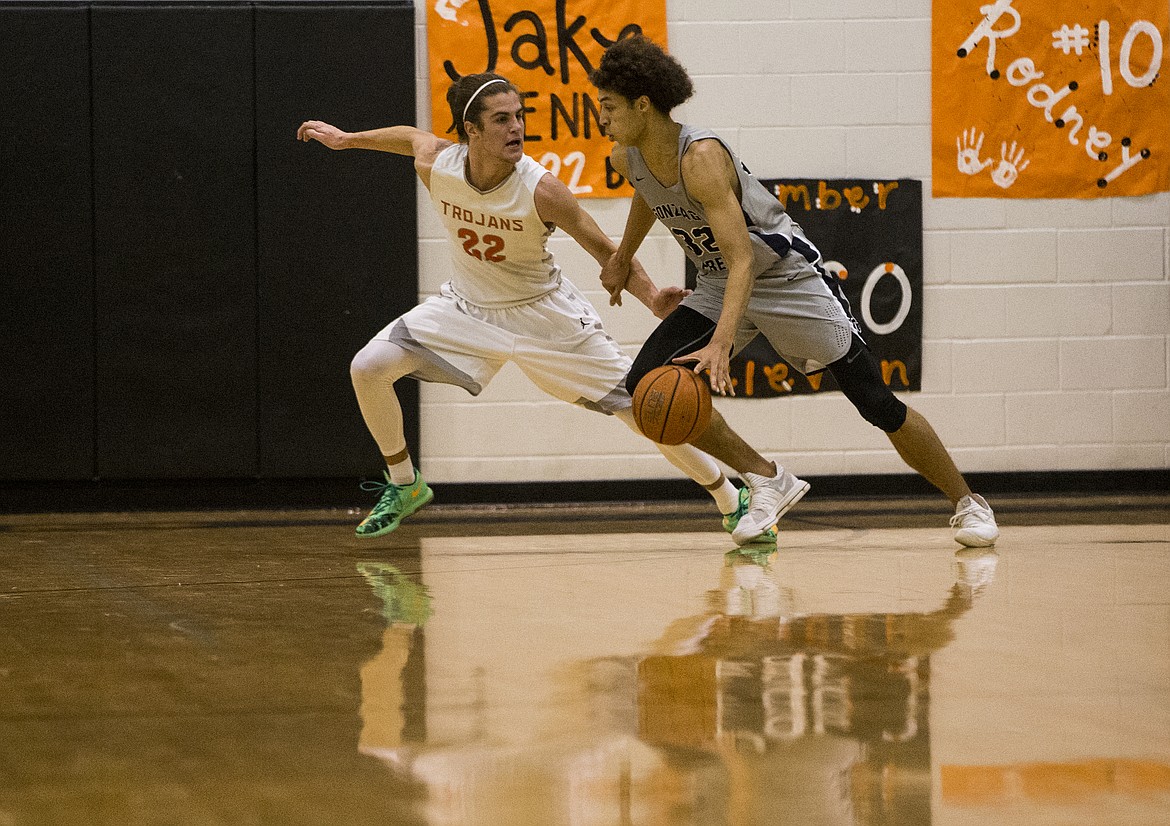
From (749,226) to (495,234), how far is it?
2.57 feet

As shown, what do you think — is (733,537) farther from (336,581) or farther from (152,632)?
(152,632)

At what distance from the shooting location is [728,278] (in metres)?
3.85

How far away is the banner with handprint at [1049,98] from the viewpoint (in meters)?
6.14

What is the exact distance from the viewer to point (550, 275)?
14.2ft

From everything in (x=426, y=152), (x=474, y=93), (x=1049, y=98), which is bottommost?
(x=426, y=152)

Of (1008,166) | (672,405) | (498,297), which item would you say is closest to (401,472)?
(498,297)

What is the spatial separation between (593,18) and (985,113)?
1.82 metres

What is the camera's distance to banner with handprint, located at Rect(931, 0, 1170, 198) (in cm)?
614

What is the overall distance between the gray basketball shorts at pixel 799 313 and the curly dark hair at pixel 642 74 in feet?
1.90

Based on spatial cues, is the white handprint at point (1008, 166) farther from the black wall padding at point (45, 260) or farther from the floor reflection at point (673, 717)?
the black wall padding at point (45, 260)

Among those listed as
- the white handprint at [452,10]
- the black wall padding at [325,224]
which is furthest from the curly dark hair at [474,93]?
the white handprint at [452,10]

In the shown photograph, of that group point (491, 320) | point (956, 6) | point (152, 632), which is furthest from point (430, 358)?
point (956, 6)

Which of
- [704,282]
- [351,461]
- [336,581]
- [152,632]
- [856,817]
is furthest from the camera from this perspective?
[351,461]

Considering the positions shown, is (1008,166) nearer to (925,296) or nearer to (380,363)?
(925,296)
